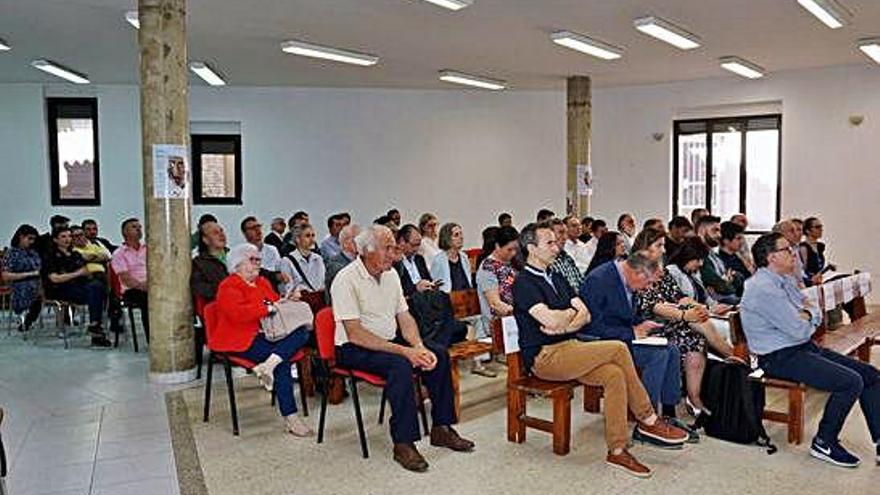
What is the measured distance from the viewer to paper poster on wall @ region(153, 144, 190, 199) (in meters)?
5.85

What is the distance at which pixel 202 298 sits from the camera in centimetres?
572

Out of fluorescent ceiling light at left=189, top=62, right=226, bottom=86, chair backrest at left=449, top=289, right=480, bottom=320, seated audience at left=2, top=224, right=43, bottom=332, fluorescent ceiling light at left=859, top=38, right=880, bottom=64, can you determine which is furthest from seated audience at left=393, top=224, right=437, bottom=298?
fluorescent ceiling light at left=859, top=38, right=880, bottom=64

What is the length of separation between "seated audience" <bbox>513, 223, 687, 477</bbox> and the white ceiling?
3.30 meters

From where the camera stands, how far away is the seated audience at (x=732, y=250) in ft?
21.6

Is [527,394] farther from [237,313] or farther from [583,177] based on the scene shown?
[583,177]

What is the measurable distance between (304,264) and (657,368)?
3.44 metres

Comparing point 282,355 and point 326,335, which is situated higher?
point 326,335

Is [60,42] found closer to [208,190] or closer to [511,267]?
[208,190]

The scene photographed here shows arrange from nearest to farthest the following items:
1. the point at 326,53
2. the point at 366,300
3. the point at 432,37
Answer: the point at 366,300
the point at 432,37
the point at 326,53

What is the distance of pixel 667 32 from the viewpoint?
781 cm

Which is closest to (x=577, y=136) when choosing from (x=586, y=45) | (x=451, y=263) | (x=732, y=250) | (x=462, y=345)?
(x=586, y=45)

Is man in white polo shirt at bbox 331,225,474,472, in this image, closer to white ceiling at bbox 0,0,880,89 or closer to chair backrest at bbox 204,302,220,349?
chair backrest at bbox 204,302,220,349

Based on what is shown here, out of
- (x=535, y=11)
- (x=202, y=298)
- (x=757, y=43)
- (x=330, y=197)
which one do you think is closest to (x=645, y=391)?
(x=202, y=298)

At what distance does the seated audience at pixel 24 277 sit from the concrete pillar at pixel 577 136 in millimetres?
7076
